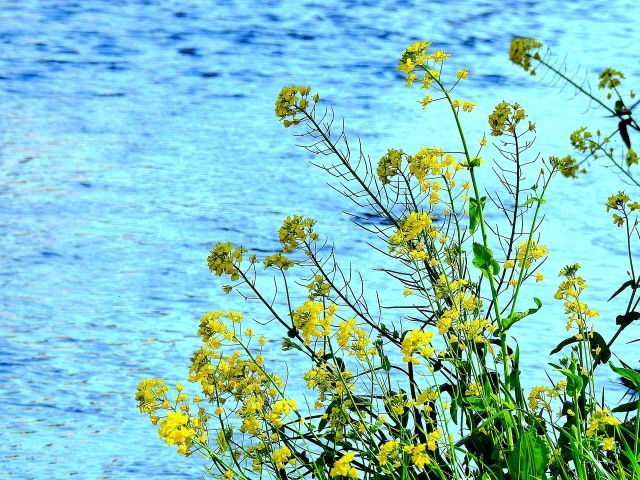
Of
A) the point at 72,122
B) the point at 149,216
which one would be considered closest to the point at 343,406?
the point at 149,216

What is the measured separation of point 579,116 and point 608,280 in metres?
1.85

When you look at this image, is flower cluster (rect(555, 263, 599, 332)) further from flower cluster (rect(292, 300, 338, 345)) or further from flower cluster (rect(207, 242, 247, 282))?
flower cluster (rect(207, 242, 247, 282))

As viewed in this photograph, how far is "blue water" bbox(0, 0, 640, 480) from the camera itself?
9.70ft

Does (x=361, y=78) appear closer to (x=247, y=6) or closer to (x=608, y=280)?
(x=247, y=6)

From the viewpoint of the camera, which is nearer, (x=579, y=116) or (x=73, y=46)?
(x=579, y=116)

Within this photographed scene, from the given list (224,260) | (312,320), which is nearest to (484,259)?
(312,320)

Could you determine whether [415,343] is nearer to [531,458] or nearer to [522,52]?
[531,458]

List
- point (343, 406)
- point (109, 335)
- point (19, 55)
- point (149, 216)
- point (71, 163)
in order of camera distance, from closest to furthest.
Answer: point (343, 406), point (109, 335), point (149, 216), point (71, 163), point (19, 55)

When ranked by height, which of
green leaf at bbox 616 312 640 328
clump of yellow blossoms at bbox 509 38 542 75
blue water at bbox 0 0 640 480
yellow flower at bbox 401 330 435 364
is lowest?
blue water at bbox 0 0 640 480

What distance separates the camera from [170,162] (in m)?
4.67

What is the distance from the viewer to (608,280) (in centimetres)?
354

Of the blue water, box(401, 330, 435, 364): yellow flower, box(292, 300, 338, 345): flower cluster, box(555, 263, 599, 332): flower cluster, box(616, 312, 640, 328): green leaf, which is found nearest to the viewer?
box(401, 330, 435, 364): yellow flower

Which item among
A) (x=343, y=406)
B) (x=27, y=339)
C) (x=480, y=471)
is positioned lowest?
(x=27, y=339)

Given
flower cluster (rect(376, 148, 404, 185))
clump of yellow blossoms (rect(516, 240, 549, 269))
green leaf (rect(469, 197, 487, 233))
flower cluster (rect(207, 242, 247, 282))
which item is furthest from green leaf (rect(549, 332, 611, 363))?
flower cluster (rect(207, 242, 247, 282))
